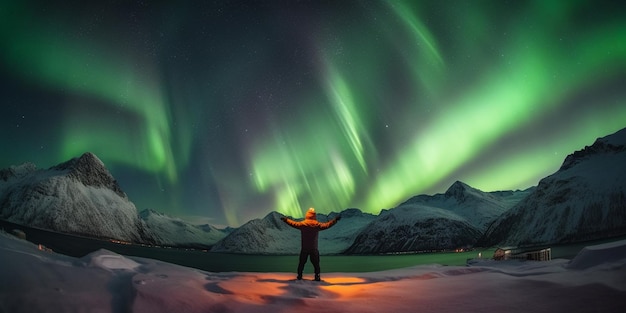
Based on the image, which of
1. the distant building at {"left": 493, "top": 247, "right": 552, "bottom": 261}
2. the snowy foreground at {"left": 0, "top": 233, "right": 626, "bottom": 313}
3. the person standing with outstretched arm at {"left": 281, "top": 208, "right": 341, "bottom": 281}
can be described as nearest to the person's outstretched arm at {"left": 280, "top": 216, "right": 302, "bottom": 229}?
the person standing with outstretched arm at {"left": 281, "top": 208, "right": 341, "bottom": 281}

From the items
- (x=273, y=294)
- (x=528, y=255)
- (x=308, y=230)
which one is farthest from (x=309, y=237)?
(x=528, y=255)

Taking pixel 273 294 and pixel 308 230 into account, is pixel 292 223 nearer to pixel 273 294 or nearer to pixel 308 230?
pixel 308 230

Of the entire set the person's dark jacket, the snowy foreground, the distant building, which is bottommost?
the distant building

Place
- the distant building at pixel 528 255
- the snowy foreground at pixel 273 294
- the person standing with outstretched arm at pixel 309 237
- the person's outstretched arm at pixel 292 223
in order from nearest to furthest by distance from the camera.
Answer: the snowy foreground at pixel 273 294, the person standing with outstretched arm at pixel 309 237, the person's outstretched arm at pixel 292 223, the distant building at pixel 528 255

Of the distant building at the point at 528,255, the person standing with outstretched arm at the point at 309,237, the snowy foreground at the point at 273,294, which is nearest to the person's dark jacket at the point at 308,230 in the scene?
the person standing with outstretched arm at the point at 309,237

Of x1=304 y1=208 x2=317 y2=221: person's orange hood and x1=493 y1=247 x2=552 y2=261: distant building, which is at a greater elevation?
x1=304 y1=208 x2=317 y2=221: person's orange hood

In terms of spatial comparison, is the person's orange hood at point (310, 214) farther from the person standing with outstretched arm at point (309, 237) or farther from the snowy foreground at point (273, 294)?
the snowy foreground at point (273, 294)

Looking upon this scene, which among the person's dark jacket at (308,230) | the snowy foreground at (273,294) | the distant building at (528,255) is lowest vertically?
the distant building at (528,255)

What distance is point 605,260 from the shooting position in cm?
693

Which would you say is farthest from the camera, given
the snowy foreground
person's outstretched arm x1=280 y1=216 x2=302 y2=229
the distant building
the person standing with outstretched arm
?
the distant building

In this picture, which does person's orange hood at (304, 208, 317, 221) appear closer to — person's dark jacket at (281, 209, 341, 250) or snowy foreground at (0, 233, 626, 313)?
person's dark jacket at (281, 209, 341, 250)

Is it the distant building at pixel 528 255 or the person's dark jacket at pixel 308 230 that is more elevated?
the person's dark jacket at pixel 308 230

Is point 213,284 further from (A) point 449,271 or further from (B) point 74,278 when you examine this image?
(A) point 449,271

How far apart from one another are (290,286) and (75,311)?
194 inches
